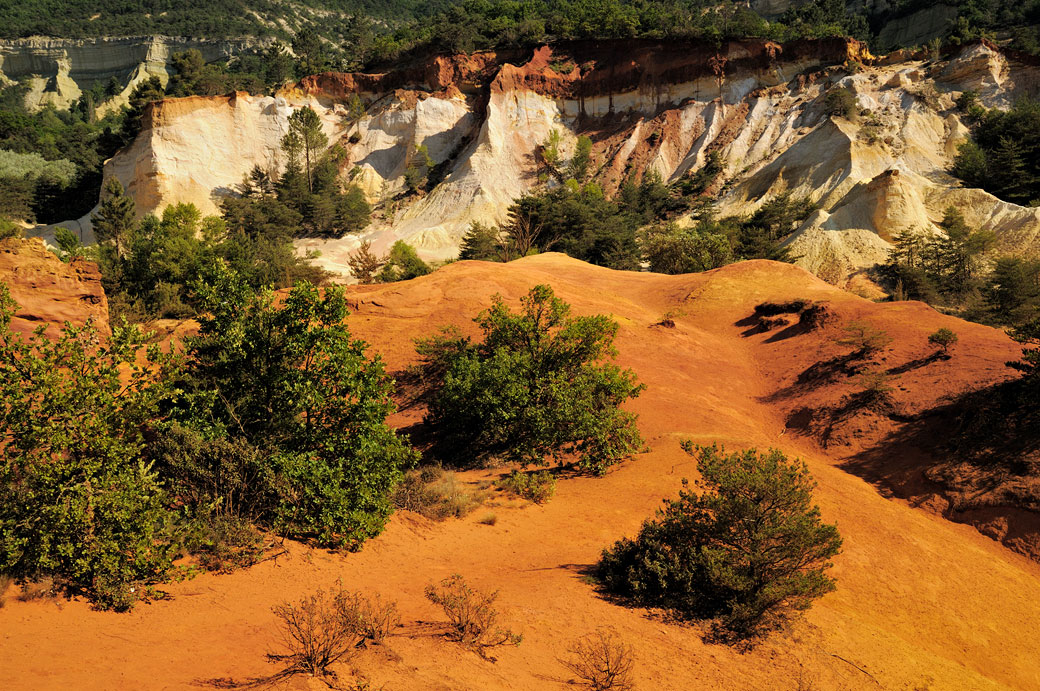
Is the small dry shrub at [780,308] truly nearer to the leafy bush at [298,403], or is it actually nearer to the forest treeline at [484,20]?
the leafy bush at [298,403]

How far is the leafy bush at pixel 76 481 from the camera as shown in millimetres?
5414

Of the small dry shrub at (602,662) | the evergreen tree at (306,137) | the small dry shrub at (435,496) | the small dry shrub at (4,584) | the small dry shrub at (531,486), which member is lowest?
the small dry shrub at (531,486)

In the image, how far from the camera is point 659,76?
178 ft

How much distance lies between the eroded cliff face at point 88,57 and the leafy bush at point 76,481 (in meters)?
117

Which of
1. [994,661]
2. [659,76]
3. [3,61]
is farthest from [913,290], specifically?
[3,61]

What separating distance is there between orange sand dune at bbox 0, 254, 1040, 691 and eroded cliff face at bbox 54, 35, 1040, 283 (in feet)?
85.2

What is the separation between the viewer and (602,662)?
18.4 feet

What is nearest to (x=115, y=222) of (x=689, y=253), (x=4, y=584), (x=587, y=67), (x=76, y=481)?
(x=689, y=253)

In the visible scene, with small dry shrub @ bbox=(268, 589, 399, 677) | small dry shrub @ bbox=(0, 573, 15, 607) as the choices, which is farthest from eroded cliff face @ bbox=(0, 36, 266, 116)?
small dry shrub @ bbox=(268, 589, 399, 677)

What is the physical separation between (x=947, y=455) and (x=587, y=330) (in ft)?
23.3

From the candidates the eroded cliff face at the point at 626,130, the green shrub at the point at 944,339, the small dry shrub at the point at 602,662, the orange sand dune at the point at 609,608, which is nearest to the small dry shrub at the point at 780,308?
the green shrub at the point at 944,339

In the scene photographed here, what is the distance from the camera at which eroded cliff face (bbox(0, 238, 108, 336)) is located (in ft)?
31.4

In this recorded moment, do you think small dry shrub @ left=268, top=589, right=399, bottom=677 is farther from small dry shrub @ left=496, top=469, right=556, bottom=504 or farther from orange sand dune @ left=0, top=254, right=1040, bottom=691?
small dry shrub @ left=496, top=469, right=556, bottom=504

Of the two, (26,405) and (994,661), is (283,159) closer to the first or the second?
(26,405)
